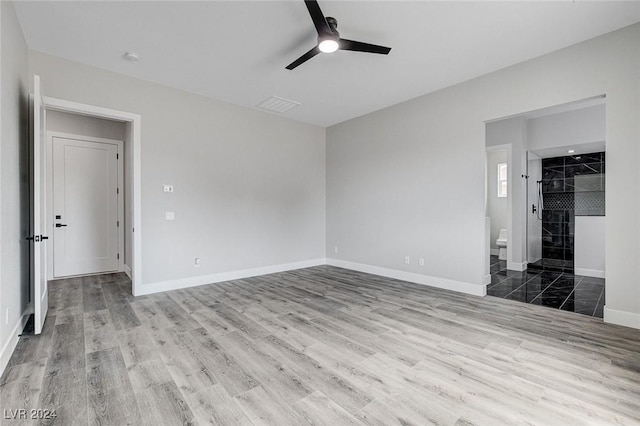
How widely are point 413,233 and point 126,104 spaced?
462cm

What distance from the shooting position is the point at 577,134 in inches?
211

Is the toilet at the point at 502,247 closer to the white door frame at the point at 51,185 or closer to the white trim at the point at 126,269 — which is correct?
the white trim at the point at 126,269

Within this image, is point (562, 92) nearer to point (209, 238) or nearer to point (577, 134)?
point (577, 134)

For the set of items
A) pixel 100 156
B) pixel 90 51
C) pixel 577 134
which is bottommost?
pixel 100 156

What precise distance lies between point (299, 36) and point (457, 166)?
2.80 metres

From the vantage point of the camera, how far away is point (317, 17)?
7.74 feet

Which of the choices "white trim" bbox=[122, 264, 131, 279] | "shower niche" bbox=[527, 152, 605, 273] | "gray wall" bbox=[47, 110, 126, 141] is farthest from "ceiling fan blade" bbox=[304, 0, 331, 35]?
"shower niche" bbox=[527, 152, 605, 273]

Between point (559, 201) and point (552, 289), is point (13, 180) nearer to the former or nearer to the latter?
point (552, 289)

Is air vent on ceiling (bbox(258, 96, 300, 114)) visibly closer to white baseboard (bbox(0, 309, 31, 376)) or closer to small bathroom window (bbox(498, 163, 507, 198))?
white baseboard (bbox(0, 309, 31, 376))

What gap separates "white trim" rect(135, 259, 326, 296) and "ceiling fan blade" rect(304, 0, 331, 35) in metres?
3.85

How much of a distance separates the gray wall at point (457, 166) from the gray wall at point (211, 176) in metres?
0.90

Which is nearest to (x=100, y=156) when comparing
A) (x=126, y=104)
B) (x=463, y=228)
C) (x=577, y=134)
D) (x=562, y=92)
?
(x=126, y=104)

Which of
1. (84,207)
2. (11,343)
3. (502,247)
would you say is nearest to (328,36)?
(11,343)

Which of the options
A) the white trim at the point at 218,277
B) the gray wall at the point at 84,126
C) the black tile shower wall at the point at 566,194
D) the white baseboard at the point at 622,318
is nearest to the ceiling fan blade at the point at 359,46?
the white baseboard at the point at 622,318
